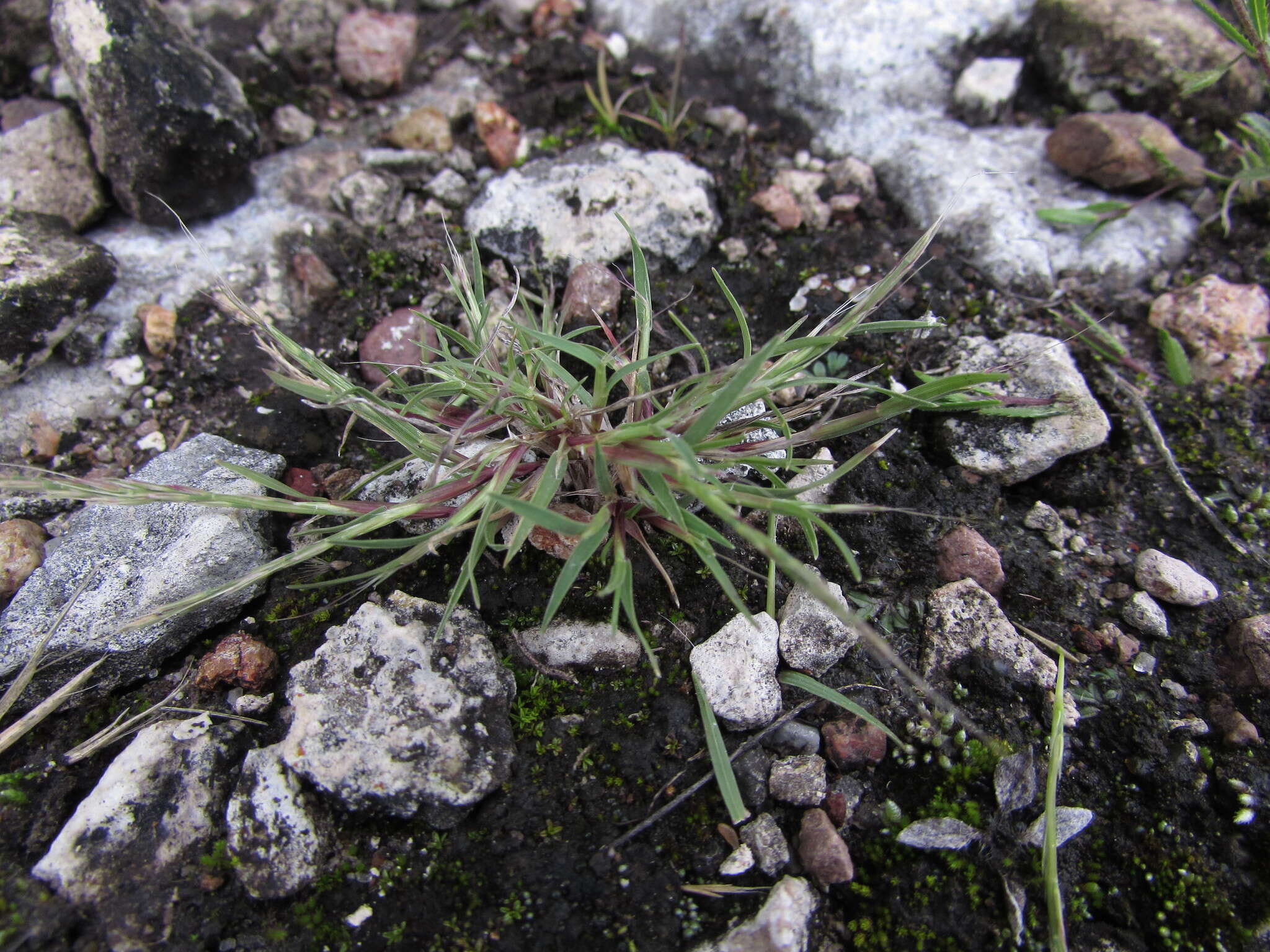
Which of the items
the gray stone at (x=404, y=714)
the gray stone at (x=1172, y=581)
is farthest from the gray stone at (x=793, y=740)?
the gray stone at (x=1172, y=581)

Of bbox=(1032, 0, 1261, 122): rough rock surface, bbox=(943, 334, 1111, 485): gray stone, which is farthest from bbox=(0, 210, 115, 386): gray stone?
bbox=(1032, 0, 1261, 122): rough rock surface

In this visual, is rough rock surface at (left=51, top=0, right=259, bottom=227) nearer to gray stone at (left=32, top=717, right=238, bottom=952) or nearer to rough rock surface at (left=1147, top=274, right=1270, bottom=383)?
gray stone at (left=32, top=717, right=238, bottom=952)

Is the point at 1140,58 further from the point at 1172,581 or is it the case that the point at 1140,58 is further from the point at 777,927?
the point at 777,927

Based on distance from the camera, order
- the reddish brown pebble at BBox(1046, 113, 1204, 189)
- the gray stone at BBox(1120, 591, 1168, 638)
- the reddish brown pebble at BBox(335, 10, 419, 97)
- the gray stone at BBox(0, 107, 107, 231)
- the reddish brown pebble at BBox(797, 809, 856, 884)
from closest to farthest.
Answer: the reddish brown pebble at BBox(797, 809, 856, 884)
the gray stone at BBox(1120, 591, 1168, 638)
the gray stone at BBox(0, 107, 107, 231)
the reddish brown pebble at BBox(1046, 113, 1204, 189)
the reddish brown pebble at BBox(335, 10, 419, 97)

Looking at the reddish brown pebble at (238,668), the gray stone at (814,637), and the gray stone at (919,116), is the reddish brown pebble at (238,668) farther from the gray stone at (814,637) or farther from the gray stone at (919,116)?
the gray stone at (919,116)

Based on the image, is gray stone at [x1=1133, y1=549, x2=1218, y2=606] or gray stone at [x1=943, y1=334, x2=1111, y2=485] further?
gray stone at [x1=943, y1=334, x2=1111, y2=485]

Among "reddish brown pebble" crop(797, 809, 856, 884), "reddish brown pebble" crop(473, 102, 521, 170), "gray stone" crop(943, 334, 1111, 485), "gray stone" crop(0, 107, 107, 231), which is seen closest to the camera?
"reddish brown pebble" crop(797, 809, 856, 884)
